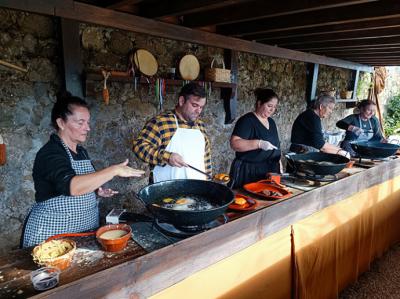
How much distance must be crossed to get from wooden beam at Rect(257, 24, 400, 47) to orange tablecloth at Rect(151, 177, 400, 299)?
6.70ft

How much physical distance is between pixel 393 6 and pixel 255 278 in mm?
2927

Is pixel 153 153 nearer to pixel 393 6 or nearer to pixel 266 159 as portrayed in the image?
pixel 266 159

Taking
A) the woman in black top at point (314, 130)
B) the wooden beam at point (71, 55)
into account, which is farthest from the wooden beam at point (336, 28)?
the wooden beam at point (71, 55)

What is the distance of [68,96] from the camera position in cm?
179

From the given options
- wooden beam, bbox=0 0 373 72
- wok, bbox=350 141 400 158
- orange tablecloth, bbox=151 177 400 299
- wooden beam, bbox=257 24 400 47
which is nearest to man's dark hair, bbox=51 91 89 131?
orange tablecloth, bbox=151 177 400 299

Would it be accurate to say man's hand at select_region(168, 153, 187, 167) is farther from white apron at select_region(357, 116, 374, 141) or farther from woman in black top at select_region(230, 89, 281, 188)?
white apron at select_region(357, 116, 374, 141)

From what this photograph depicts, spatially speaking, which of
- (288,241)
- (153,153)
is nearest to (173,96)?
(153,153)

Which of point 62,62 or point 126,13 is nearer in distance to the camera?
point 62,62

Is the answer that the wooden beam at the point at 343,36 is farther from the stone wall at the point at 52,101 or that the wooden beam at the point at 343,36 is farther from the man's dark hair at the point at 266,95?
the man's dark hair at the point at 266,95

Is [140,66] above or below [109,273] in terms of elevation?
above

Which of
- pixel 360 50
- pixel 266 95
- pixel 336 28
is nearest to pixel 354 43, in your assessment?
pixel 360 50

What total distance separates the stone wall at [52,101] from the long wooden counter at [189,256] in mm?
1804

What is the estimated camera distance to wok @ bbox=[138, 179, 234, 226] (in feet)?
4.36

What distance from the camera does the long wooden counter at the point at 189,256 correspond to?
1087mm
